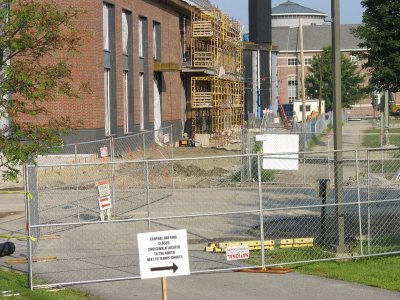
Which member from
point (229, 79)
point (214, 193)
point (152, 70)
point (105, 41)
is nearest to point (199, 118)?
point (229, 79)

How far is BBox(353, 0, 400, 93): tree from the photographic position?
83.5 feet

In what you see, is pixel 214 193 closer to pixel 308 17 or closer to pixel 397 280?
pixel 397 280

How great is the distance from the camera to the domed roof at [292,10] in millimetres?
153200

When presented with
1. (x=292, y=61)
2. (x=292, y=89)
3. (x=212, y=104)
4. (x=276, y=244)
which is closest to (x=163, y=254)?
(x=276, y=244)

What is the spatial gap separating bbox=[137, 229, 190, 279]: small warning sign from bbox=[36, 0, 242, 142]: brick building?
64.6 feet

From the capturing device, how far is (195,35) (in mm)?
53062

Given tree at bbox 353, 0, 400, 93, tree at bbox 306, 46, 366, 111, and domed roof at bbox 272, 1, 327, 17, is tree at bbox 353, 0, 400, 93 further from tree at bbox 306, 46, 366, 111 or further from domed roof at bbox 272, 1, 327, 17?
domed roof at bbox 272, 1, 327, 17

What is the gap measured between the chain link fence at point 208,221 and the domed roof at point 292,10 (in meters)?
129

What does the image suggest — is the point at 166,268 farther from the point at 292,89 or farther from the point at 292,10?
the point at 292,10

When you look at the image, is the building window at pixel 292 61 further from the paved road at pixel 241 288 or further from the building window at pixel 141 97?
the paved road at pixel 241 288

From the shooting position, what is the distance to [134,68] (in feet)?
140

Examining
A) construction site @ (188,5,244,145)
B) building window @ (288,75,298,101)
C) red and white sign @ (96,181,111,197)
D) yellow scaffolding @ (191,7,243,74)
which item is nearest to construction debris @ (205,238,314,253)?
red and white sign @ (96,181,111,197)

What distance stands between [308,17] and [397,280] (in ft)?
482

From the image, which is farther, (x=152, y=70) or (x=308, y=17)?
(x=308, y=17)
